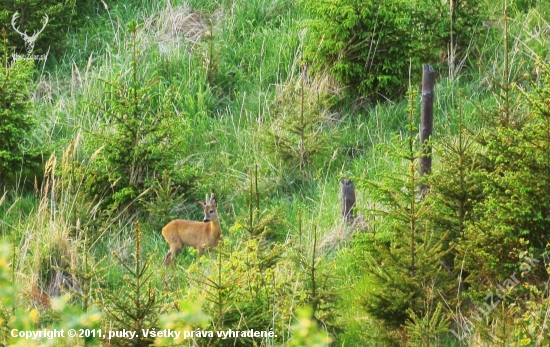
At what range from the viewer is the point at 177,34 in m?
13.1

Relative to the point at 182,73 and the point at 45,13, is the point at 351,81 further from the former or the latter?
the point at 45,13

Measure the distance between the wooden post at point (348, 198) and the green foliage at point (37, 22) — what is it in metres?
5.43

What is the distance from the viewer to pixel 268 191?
1035cm

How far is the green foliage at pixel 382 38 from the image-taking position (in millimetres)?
11430

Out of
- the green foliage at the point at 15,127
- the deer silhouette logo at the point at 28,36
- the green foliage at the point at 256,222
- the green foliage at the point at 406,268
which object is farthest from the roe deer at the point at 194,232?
the deer silhouette logo at the point at 28,36

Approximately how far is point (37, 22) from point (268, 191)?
187 inches

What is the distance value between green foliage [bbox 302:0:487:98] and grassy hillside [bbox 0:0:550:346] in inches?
8.4

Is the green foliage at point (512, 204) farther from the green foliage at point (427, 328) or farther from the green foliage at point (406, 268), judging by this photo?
the green foliage at point (427, 328)

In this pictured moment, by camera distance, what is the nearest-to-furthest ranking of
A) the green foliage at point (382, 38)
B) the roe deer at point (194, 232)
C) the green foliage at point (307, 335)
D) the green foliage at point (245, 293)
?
the green foliage at point (307, 335), the green foliage at point (245, 293), the roe deer at point (194, 232), the green foliage at point (382, 38)

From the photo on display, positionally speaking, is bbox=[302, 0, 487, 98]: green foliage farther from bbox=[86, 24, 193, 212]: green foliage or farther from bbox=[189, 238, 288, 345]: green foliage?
bbox=[189, 238, 288, 345]: green foliage

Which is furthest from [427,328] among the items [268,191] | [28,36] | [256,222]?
[28,36]

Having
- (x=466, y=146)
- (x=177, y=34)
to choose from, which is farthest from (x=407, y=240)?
(x=177, y=34)

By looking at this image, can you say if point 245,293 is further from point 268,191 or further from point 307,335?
point 268,191

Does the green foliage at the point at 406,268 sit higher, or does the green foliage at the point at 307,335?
the green foliage at the point at 307,335
